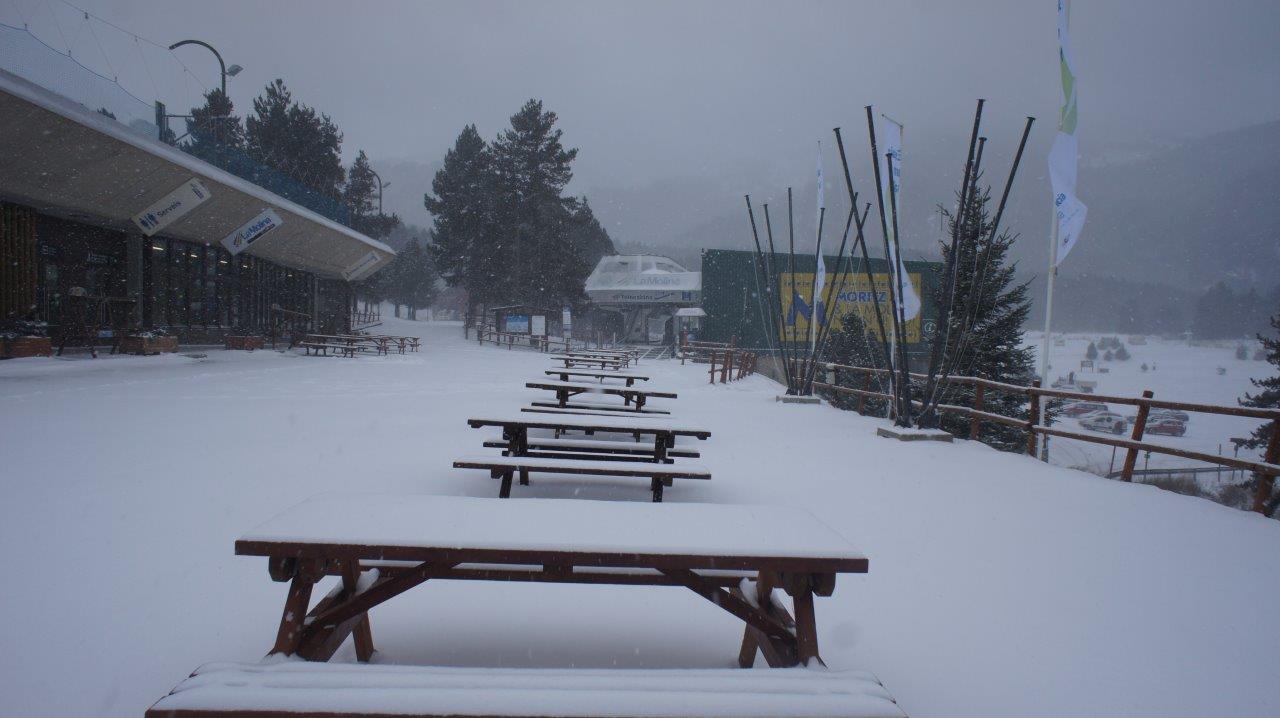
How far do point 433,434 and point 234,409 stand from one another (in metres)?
3.56

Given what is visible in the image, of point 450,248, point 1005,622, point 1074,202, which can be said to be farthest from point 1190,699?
point 450,248

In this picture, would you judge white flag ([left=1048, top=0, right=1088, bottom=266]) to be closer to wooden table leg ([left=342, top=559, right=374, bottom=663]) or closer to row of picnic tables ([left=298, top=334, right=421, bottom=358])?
wooden table leg ([left=342, top=559, right=374, bottom=663])

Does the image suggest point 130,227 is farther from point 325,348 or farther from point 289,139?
point 289,139

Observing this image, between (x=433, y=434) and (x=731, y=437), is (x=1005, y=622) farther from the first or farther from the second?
(x=433, y=434)

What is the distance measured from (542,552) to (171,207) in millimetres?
20139

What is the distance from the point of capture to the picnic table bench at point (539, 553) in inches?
71.7

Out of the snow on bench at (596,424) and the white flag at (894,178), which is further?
the white flag at (894,178)

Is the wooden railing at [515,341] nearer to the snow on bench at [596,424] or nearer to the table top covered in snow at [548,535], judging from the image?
the snow on bench at [596,424]

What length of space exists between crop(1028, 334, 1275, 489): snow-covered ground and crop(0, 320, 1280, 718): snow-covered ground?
2756cm

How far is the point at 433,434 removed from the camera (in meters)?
6.89

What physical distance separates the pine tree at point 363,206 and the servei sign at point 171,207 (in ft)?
72.5

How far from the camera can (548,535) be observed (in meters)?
1.96

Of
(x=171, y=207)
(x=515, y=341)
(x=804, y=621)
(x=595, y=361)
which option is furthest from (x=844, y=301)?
(x=804, y=621)

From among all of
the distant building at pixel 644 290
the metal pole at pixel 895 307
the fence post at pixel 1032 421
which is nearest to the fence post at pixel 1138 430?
the fence post at pixel 1032 421
